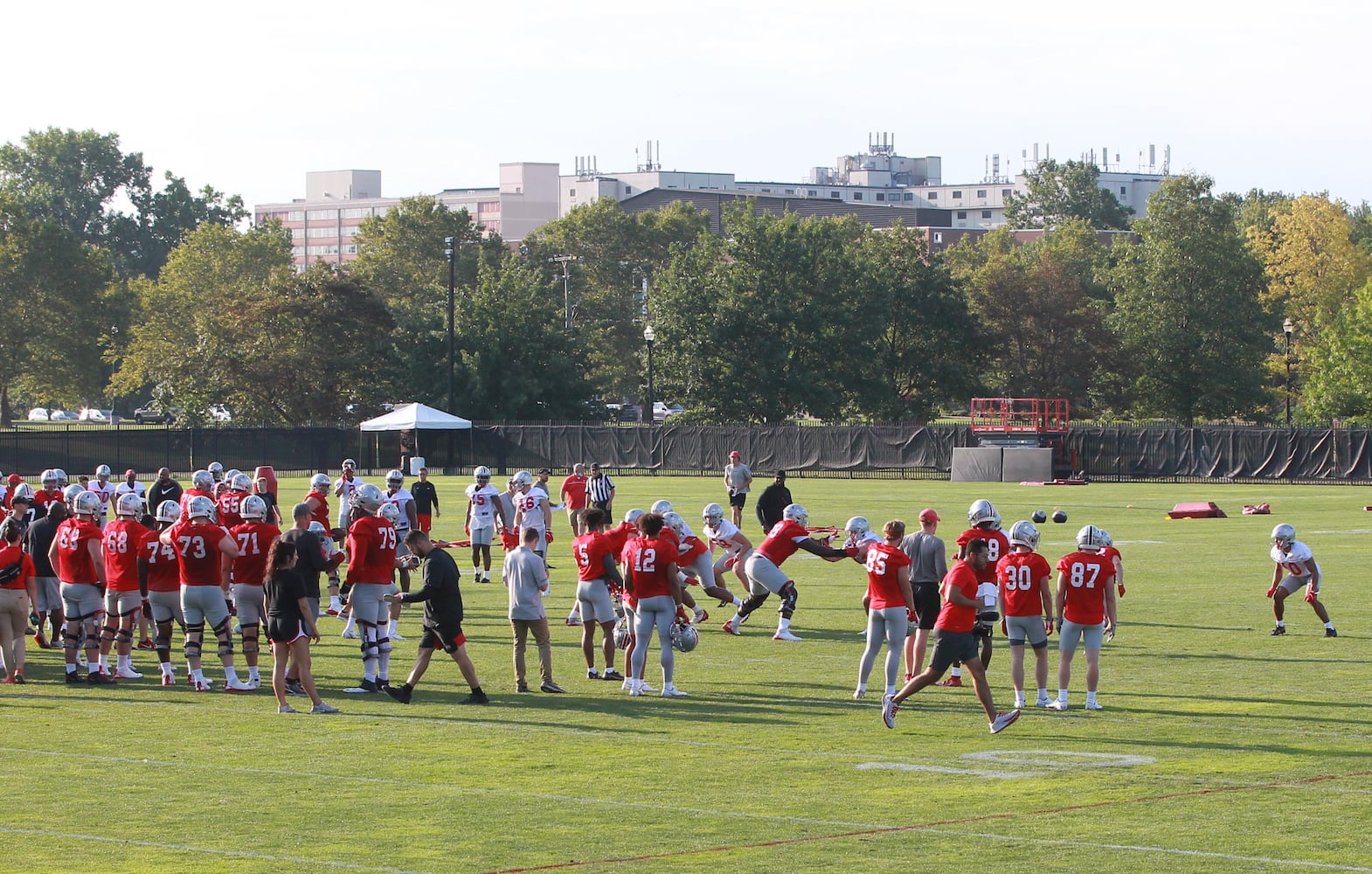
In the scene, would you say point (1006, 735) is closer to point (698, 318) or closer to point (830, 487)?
point (830, 487)

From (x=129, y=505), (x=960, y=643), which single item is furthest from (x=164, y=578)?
(x=960, y=643)

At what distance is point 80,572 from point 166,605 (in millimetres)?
972

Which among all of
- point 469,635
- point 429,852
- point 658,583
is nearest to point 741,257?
point 469,635

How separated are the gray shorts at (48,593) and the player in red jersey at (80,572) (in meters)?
1.48

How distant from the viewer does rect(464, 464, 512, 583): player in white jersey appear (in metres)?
27.4

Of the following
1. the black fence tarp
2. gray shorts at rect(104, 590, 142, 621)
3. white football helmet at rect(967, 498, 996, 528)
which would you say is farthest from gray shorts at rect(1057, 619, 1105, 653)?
the black fence tarp

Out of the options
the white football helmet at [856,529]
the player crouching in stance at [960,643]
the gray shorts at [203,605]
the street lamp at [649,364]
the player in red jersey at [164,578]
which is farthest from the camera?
the street lamp at [649,364]

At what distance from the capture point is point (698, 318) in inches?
3204

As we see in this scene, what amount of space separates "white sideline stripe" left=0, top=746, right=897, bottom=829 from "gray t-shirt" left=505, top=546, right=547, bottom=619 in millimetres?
3891

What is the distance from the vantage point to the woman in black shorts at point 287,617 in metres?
15.4

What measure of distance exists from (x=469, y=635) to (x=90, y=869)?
11965mm

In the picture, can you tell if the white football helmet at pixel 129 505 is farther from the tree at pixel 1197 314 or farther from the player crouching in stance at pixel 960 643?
the tree at pixel 1197 314

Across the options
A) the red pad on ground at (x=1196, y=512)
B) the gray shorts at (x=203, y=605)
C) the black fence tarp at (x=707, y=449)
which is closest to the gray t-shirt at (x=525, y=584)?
the gray shorts at (x=203, y=605)

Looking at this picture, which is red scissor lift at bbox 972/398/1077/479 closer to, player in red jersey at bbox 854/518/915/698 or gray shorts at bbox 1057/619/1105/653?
gray shorts at bbox 1057/619/1105/653
